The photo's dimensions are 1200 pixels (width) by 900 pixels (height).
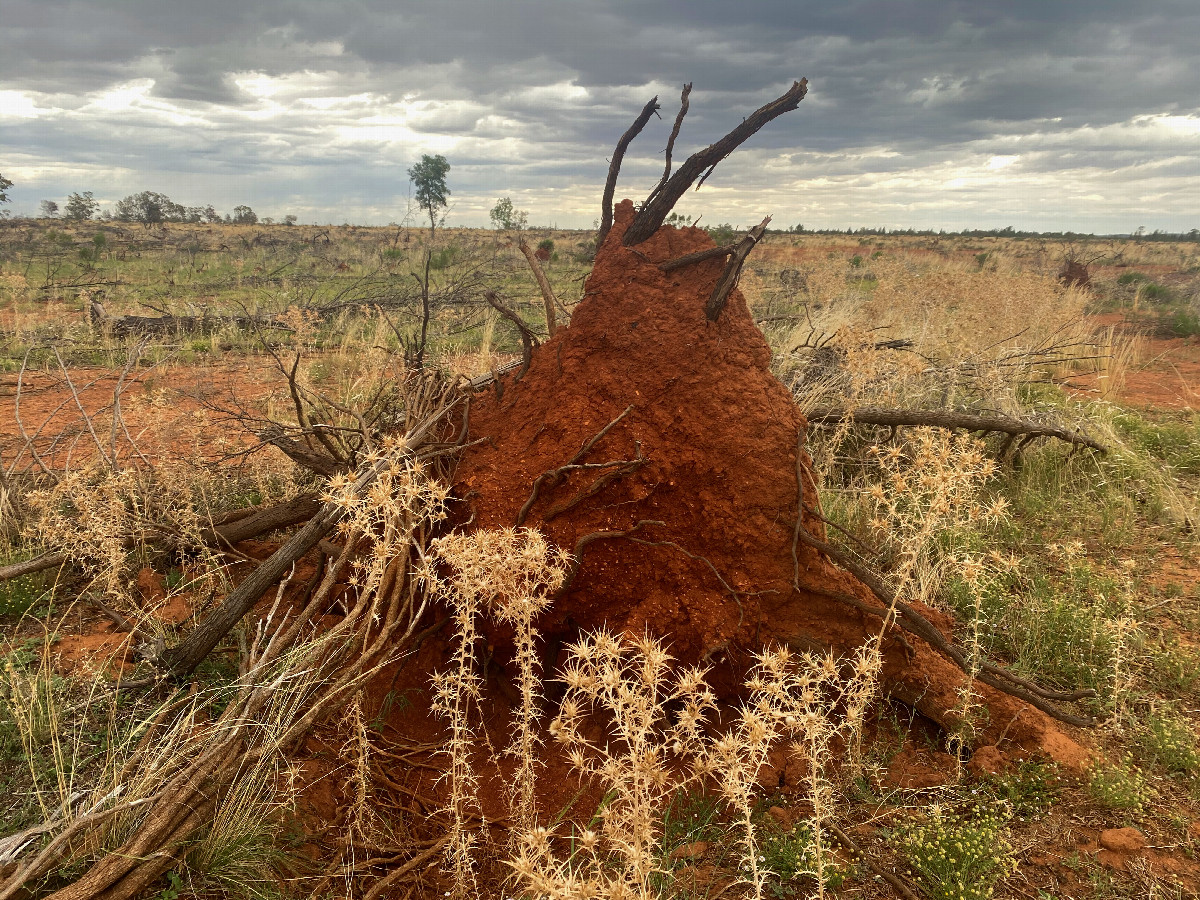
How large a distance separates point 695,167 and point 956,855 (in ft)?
8.18

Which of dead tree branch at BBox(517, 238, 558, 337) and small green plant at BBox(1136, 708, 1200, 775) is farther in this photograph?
dead tree branch at BBox(517, 238, 558, 337)

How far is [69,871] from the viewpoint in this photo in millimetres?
1578

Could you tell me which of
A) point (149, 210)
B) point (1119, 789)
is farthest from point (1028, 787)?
point (149, 210)

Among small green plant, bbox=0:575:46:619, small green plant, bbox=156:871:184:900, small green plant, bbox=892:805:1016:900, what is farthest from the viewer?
small green plant, bbox=0:575:46:619

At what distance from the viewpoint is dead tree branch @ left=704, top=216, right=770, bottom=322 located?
99.9 inches

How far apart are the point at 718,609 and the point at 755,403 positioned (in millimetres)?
816

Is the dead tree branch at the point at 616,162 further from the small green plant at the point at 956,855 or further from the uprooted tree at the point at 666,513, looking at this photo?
the small green plant at the point at 956,855

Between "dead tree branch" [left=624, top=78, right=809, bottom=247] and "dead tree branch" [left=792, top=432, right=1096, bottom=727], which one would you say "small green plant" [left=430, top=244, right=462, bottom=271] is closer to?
"dead tree branch" [left=624, top=78, right=809, bottom=247]

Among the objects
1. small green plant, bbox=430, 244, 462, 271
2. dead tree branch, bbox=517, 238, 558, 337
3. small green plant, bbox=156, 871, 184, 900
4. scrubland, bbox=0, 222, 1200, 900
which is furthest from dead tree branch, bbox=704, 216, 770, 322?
small green plant, bbox=430, 244, 462, 271

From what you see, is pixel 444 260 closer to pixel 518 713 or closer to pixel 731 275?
pixel 731 275

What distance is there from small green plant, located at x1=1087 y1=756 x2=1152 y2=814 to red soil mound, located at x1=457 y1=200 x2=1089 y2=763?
226 mm

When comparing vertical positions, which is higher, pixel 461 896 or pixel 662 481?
pixel 662 481

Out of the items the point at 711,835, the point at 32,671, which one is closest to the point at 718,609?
the point at 711,835

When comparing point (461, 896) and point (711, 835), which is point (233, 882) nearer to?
point (461, 896)
